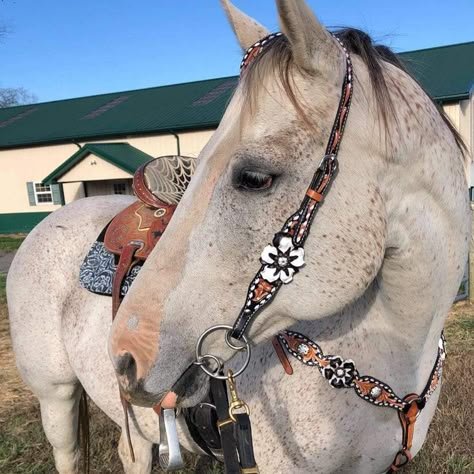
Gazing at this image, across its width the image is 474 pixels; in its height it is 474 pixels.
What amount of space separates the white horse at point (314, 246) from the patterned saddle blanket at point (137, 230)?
0.80 metres

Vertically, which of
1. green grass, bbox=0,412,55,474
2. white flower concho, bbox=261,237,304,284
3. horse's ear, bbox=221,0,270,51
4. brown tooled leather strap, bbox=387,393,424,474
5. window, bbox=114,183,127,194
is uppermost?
horse's ear, bbox=221,0,270,51

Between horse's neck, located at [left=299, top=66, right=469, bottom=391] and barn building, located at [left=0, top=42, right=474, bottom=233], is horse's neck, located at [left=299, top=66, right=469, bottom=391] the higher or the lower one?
the lower one

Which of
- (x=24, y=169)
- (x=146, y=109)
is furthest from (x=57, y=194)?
(x=146, y=109)

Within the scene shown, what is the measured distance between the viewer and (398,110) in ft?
4.53

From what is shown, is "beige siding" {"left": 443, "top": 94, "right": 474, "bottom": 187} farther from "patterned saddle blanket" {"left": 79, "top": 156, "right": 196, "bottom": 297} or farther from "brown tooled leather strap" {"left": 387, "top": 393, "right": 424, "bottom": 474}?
"brown tooled leather strap" {"left": 387, "top": 393, "right": 424, "bottom": 474}

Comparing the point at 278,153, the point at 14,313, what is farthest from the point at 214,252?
the point at 14,313

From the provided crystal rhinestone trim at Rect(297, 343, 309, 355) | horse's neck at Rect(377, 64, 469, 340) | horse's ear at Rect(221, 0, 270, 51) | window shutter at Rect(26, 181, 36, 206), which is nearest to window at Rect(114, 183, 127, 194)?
window shutter at Rect(26, 181, 36, 206)

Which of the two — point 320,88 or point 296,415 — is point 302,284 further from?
point 296,415

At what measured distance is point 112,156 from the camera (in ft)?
59.5

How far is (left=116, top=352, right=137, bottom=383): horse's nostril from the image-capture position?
1333mm

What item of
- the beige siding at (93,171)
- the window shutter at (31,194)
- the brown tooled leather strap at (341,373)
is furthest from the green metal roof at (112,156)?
the brown tooled leather strap at (341,373)

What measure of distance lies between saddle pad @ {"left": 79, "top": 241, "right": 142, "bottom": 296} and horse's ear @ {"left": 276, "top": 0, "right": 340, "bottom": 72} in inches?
53.1

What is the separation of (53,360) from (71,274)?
19.4 inches

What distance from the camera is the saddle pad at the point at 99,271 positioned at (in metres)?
2.37
